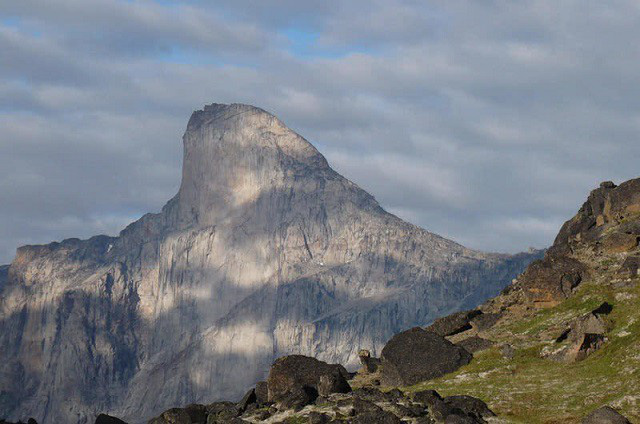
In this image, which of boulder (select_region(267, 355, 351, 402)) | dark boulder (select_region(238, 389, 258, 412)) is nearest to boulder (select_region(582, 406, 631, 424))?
boulder (select_region(267, 355, 351, 402))

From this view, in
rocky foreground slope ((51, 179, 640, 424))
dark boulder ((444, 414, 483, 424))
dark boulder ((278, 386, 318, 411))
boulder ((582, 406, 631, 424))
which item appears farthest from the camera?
dark boulder ((278, 386, 318, 411))

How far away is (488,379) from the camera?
3329 inches

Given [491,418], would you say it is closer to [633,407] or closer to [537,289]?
[633,407]

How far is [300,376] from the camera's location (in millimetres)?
84500

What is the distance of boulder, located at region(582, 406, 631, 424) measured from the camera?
222 ft

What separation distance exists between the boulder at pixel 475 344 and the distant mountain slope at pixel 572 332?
0.29 metres

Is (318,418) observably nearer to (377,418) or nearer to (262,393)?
(377,418)

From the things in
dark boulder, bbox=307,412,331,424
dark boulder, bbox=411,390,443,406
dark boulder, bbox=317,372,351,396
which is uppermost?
dark boulder, bbox=317,372,351,396

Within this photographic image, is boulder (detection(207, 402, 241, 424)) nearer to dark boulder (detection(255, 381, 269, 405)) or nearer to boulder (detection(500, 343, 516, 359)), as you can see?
dark boulder (detection(255, 381, 269, 405))

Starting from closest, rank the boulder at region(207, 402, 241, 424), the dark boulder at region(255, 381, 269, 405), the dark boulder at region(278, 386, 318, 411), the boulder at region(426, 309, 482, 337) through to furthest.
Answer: the dark boulder at region(278, 386, 318, 411) < the boulder at region(207, 402, 241, 424) < the dark boulder at region(255, 381, 269, 405) < the boulder at region(426, 309, 482, 337)

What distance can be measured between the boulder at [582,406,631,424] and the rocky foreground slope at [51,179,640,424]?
79 mm

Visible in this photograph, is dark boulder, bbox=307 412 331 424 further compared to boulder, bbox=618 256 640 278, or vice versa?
boulder, bbox=618 256 640 278

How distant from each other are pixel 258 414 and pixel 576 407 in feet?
75.1

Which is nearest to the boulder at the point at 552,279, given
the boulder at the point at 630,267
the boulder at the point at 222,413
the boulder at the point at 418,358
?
the boulder at the point at 630,267
